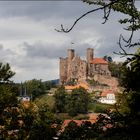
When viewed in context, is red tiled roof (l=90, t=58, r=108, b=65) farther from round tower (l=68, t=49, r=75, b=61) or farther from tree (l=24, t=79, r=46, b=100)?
tree (l=24, t=79, r=46, b=100)

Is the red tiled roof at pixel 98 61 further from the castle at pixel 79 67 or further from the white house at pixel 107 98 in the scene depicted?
the white house at pixel 107 98

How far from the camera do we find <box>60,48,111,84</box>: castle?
6762 inches

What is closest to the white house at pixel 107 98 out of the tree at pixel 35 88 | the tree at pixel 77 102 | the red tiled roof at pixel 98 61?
the tree at pixel 35 88

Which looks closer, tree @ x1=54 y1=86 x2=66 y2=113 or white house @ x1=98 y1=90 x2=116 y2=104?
tree @ x1=54 y1=86 x2=66 y2=113

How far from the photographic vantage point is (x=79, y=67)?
566 ft

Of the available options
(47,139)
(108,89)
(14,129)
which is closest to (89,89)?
(108,89)

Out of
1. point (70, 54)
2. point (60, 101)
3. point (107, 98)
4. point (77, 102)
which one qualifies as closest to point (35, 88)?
point (107, 98)

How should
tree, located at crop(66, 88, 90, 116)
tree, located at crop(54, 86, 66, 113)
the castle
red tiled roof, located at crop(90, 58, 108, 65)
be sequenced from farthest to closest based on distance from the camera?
red tiled roof, located at crop(90, 58, 108, 65), the castle, tree, located at crop(54, 86, 66, 113), tree, located at crop(66, 88, 90, 116)

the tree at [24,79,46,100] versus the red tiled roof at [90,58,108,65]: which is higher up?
the red tiled roof at [90,58,108,65]

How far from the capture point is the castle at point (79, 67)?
563 ft

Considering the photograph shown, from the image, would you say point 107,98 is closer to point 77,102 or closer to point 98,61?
point 98,61

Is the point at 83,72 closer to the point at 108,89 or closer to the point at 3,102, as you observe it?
the point at 108,89

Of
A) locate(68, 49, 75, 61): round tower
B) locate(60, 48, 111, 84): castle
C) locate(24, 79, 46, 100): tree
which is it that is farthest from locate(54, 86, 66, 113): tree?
locate(68, 49, 75, 61): round tower

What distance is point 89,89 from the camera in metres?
164
